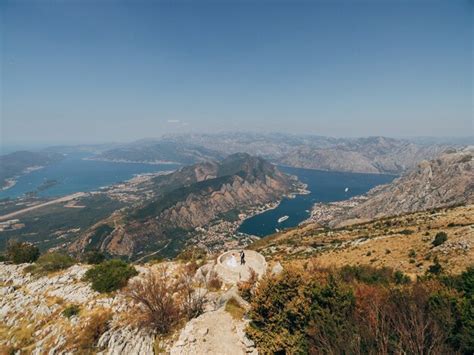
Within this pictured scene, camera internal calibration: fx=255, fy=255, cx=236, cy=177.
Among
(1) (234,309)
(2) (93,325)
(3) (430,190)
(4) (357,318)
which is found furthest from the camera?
(3) (430,190)

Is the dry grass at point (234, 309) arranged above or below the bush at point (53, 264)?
above

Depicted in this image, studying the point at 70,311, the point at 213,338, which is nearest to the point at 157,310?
the point at 213,338

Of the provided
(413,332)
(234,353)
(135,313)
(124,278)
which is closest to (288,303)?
(234,353)

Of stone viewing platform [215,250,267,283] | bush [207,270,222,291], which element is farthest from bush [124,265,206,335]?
stone viewing platform [215,250,267,283]

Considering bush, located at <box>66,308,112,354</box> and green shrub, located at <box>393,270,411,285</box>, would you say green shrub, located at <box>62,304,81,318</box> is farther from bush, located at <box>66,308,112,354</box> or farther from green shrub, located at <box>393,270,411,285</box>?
green shrub, located at <box>393,270,411,285</box>

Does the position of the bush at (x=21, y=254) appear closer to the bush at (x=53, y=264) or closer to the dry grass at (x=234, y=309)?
the bush at (x=53, y=264)

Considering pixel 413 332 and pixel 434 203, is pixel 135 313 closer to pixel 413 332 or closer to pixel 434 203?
pixel 413 332

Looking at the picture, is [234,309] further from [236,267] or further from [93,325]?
[93,325]

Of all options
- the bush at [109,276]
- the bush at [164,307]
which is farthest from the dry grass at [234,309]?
the bush at [109,276]
